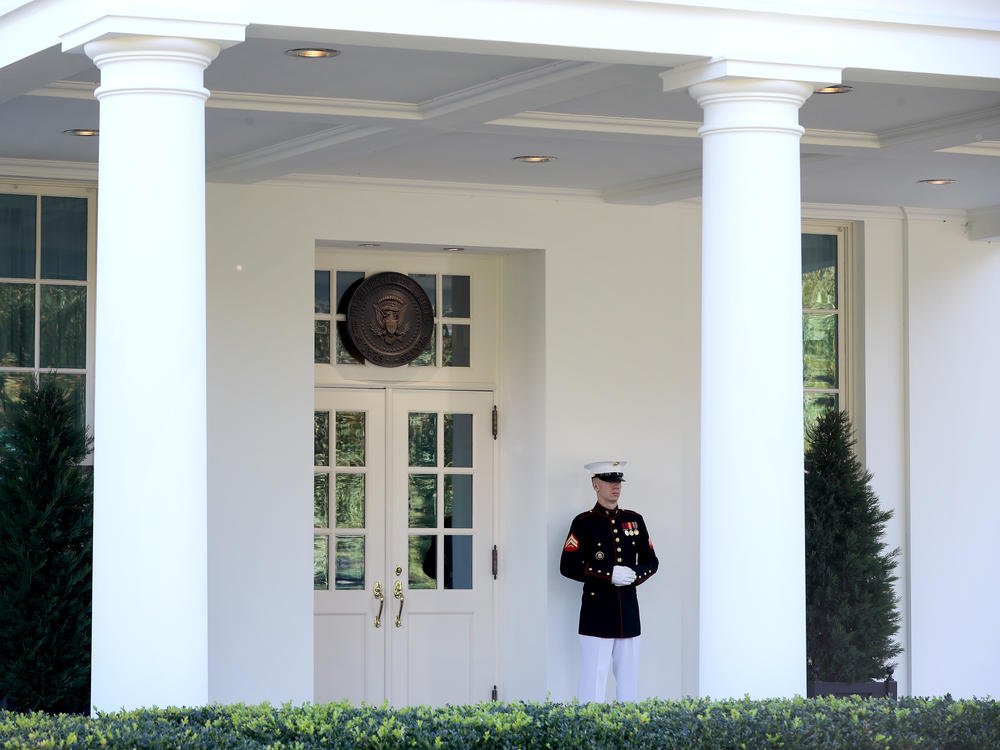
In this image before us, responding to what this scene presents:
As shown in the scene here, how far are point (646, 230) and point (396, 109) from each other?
9.55 feet

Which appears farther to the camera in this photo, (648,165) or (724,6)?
(648,165)

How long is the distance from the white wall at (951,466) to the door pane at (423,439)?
3.19 m

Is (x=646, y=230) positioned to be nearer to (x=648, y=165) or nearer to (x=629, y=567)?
(x=648, y=165)

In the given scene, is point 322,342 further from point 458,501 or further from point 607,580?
point 607,580

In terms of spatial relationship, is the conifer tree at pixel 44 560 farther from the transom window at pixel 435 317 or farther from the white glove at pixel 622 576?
the white glove at pixel 622 576

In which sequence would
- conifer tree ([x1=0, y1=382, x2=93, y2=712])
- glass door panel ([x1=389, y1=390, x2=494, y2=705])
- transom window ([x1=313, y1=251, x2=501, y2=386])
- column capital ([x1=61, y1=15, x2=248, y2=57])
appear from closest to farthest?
column capital ([x1=61, y1=15, x2=248, y2=57]) → conifer tree ([x1=0, y1=382, x2=93, y2=712]) → transom window ([x1=313, y1=251, x2=501, y2=386]) → glass door panel ([x1=389, y1=390, x2=494, y2=705])

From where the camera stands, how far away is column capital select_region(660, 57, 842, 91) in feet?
17.6

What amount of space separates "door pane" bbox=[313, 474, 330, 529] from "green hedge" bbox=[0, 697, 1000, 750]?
4254 millimetres

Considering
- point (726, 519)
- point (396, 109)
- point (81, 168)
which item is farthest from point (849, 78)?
point (81, 168)

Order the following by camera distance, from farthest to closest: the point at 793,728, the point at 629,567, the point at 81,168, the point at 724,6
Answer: the point at 629,567, the point at 81,168, the point at 724,6, the point at 793,728

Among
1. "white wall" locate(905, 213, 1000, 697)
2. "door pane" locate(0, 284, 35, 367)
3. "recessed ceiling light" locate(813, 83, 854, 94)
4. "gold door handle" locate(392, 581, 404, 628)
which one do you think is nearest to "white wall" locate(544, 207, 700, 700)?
"gold door handle" locate(392, 581, 404, 628)

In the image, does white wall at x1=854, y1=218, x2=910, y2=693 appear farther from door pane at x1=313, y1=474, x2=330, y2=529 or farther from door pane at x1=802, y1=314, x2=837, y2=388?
door pane at x1=313, y1=474, x2=330, y2=529

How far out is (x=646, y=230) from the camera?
941 centimetres

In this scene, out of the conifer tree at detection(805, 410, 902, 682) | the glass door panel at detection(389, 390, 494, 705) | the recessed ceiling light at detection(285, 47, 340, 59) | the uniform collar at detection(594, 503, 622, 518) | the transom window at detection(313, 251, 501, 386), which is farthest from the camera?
the glass door panel at detection(389, 390, 494, 705)
